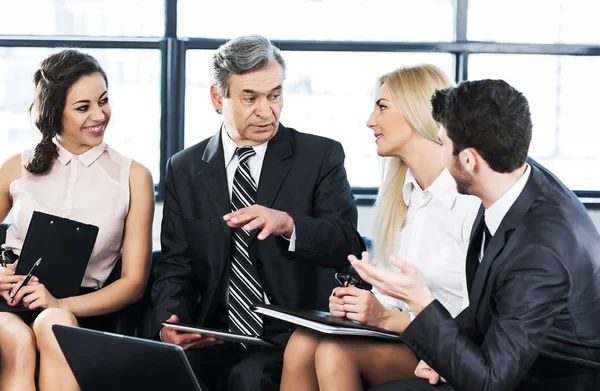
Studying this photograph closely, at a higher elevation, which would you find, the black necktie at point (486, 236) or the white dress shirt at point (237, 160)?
the white dress shirt at point (237, 160)

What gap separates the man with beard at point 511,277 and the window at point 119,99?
3.01 m

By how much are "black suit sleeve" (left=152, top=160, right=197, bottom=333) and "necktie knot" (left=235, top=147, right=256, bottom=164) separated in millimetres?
244

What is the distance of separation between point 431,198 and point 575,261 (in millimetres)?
790

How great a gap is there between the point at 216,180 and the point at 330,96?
2.19 m

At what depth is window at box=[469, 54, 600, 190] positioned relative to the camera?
200 inches

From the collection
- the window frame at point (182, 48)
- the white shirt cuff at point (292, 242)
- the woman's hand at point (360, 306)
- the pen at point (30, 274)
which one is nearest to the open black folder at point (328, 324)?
the woman's hand at point (360, 306)

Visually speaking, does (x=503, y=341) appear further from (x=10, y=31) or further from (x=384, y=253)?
(x=10, y=31)

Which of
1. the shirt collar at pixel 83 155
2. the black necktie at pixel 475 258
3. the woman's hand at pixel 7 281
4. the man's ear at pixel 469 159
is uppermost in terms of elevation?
the man's ear at pixel 469 159

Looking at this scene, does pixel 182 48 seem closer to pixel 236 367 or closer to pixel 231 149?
pixel 231 149

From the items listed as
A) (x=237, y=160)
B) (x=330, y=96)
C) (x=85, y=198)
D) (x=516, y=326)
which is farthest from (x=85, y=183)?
(x=330, y=96)

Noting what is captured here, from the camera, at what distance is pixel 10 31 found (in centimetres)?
482

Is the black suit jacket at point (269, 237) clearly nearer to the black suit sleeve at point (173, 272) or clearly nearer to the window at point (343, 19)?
the black suit sleeve at point (173, 272)

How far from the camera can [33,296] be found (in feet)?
8.80

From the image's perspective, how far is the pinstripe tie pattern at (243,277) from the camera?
2.82 metres
